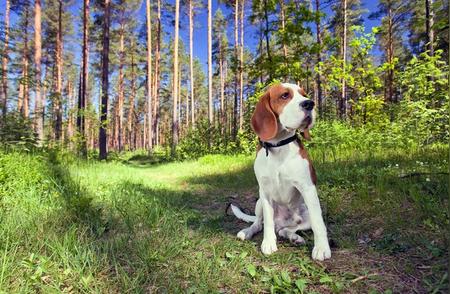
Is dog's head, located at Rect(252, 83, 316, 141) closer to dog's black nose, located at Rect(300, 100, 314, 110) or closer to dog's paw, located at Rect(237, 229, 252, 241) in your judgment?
dog's black nose, located at Rect(300, 100, 314, 110)

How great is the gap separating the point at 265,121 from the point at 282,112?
166 millimetres

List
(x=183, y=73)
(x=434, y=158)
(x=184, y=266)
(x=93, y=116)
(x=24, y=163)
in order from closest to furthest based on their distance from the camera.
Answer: (x=184, y=266) → (x=434, y=158) → (x=24, y=163) → (x=93, y=116) → (x=183, y=73)

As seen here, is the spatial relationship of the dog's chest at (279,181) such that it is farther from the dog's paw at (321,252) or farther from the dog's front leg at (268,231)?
the dog's paw at (321,252)

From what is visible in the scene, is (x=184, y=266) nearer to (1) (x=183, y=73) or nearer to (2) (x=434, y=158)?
(2) (x=434, y=158)

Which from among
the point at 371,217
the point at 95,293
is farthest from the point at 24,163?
the point at 371,217

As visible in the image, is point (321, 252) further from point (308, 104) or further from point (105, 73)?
point (105, 73)

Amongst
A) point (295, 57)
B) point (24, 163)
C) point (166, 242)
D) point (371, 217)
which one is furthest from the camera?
point (295, 57)

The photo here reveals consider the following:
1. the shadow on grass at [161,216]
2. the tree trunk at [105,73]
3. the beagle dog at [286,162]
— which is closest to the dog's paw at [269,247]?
the beagle dog at [286,162]

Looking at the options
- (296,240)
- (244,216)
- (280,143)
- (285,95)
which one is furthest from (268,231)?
(285,95)

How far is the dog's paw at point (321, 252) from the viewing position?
2277 millimetres

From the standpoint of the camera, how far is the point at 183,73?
4716 centimetres

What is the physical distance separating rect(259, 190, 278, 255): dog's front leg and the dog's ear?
0.54m

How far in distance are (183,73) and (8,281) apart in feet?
155

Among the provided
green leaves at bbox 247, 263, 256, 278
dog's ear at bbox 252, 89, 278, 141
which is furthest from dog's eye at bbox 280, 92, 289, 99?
green leaves at bbox 247, 263, 256, 278
